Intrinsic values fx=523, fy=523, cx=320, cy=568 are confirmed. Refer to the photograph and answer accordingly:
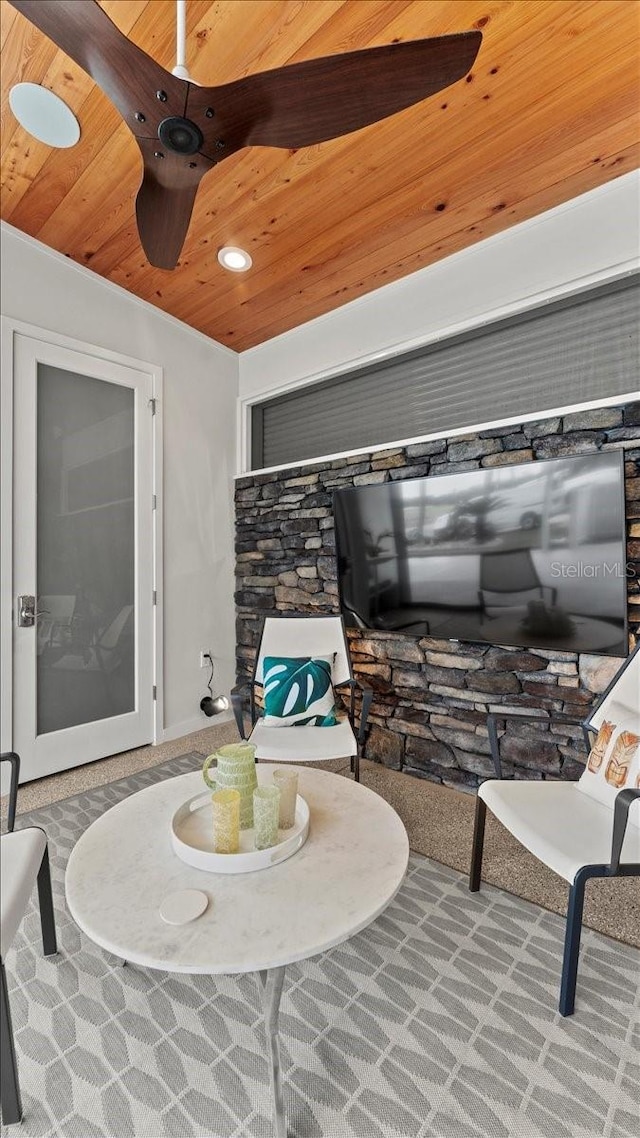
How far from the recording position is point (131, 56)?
1.17m

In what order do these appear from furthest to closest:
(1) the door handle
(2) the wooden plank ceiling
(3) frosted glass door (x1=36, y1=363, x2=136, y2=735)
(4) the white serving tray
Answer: (3) frosted glass door (x1=36, y1=363, x2=136, y2=735)
(1) the door handle
(2) the wooden plank ceiling
(4) the white serving tray

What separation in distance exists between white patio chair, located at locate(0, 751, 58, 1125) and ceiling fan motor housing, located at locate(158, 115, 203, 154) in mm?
1871

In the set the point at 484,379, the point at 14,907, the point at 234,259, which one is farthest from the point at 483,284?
the point at 14,907

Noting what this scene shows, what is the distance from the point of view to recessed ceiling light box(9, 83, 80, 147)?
1.97m

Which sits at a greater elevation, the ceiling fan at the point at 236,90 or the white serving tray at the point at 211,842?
the ceiling fan at the point at 236,90

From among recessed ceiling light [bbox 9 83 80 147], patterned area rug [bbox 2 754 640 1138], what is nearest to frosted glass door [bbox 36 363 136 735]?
recessed ceiling light [bbox 9 83 80 147]

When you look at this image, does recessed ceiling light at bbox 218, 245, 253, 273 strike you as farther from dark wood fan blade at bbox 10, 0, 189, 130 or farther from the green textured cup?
the green textured cup

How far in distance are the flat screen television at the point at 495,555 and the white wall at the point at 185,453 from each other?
1.10 meters

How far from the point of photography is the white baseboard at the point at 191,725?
3.48m

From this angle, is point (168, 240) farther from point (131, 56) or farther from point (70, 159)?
point (70, 159)

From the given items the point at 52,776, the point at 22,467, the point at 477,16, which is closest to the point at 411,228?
the point at 477,16

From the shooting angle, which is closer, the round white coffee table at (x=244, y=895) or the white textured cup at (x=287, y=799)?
the round white coffee table at (x=244, y=895)

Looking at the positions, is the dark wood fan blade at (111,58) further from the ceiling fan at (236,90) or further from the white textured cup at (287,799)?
the white textured cup at (287,799)

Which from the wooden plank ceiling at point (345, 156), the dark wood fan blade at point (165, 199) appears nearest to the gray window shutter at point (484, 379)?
the wooden plank ceiling at point (345, 156)
